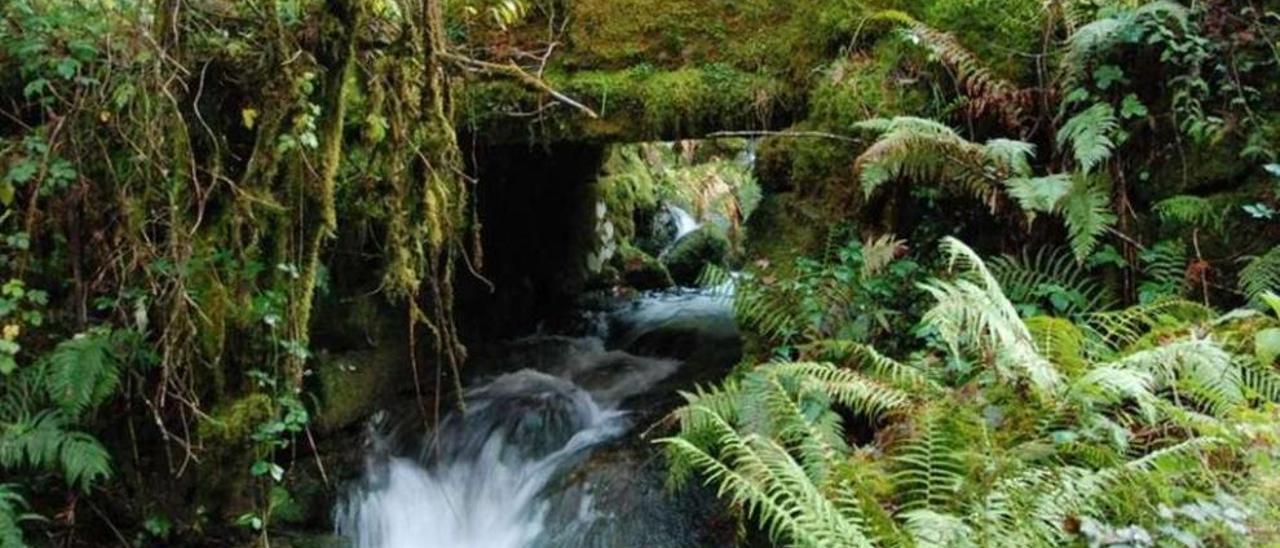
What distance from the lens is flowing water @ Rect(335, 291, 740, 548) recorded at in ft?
15.7

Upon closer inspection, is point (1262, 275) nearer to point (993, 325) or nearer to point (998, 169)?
point (998, 169)

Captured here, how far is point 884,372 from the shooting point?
4082 millimetres

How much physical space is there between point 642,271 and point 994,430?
23.6ft

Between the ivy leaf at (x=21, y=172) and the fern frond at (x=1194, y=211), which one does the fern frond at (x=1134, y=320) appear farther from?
the ivy leaf at (x=21, y=172)

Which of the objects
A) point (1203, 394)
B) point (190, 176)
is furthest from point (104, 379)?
point (1203, 394)

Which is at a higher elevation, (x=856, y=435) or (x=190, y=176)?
(x=190, y=176)

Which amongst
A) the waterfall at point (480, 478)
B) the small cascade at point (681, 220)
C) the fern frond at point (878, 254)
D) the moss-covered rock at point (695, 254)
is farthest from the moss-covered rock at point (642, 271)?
the fern frond at point (878, 254)

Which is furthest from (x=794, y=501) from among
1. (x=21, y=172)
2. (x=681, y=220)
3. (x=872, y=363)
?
(x=681, y=220)

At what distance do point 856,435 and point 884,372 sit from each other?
0.37 meters

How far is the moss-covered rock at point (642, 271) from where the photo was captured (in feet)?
34.1

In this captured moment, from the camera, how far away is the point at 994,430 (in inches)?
137

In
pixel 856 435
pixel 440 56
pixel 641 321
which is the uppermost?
pixel 440 56

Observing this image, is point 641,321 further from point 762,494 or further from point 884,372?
point 762,494

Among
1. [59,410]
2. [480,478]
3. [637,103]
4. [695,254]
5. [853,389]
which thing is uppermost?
[637,103]
